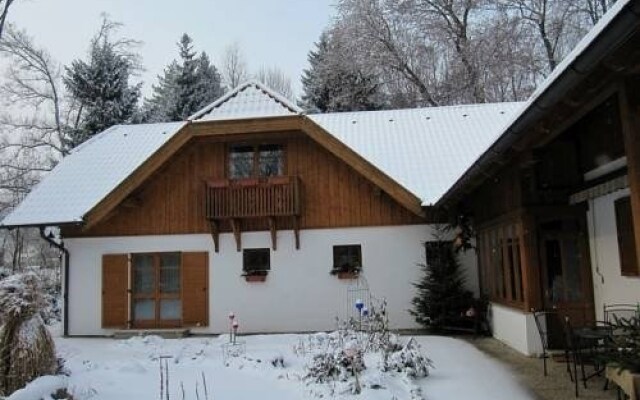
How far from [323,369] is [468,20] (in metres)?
21.3

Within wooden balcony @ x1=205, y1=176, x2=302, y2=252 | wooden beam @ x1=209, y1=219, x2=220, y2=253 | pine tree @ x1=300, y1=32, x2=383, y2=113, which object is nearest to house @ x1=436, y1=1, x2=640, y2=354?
wooden balcony @ x1=205, y1=176, x2=302, y2=252

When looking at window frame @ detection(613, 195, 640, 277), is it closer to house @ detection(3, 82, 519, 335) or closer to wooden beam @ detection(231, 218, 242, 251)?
house @ detection(3, 82, 519, 335)

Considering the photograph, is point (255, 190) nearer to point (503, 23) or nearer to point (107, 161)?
point (107, 161)

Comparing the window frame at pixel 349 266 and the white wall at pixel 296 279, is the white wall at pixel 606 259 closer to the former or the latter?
the white wall at pixel 296 279

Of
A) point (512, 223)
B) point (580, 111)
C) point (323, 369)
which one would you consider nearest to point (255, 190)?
point (512, 223)

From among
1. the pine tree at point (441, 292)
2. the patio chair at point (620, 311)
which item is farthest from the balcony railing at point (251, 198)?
the patio chair at point (620, 311)

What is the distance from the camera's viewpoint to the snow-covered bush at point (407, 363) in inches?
307

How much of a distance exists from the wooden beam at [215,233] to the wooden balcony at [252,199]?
0.73ft

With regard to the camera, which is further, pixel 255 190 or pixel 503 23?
pixel 503 23

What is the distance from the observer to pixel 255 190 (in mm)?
14141

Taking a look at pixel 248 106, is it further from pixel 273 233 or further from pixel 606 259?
pixel 606 259

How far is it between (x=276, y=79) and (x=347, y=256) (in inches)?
1004

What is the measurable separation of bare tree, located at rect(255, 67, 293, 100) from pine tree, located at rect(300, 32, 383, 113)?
893 cm

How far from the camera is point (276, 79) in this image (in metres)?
38.2
